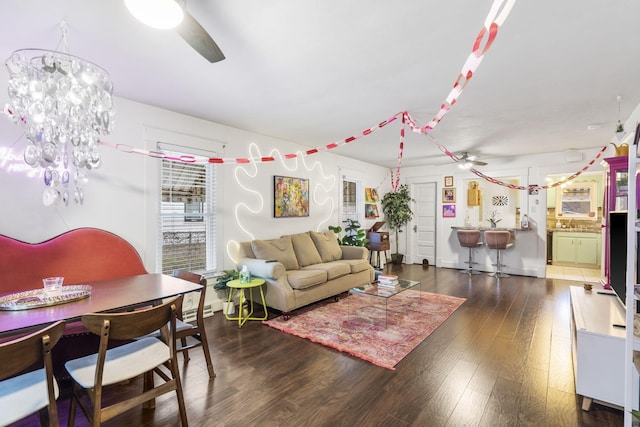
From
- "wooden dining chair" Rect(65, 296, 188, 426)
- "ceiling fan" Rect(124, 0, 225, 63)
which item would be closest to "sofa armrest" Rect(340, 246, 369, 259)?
"wooden dining chair" Rect(65, 296, 188, 426)

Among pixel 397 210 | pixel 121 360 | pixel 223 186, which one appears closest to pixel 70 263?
pixel 121 360

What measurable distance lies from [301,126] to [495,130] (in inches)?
110

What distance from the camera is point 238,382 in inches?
89.4

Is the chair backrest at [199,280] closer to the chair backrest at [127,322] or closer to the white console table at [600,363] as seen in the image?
the chair backrest at [127,322]

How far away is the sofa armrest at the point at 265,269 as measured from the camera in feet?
11.9

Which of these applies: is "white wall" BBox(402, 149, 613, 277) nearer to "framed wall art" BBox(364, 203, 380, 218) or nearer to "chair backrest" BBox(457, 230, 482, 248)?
"chair backrest" BBox(457, 230, 482, 248)

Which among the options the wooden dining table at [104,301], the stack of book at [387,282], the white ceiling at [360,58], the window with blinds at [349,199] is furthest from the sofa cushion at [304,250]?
the wooden dining table at [104,301]

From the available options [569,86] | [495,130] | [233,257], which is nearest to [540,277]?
[495,130]

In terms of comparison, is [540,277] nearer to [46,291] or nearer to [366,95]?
[366,95]

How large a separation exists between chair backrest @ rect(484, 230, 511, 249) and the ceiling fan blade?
5812mm

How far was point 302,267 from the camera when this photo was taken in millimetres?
4492

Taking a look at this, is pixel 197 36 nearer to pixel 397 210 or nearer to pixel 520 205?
pixel 397 210

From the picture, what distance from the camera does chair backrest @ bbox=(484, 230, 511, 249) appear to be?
224 inches

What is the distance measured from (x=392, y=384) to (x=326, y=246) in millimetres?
2890
